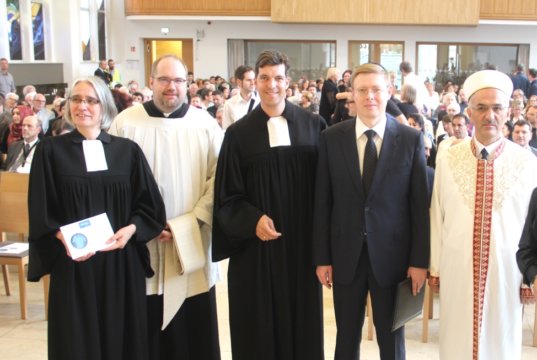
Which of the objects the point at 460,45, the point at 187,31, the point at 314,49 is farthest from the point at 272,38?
the point at 460,45

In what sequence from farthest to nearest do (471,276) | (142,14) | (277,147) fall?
(142,14)
(277,147)
(471,276)

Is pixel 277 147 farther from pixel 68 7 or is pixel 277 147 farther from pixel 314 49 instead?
pixel 314 49

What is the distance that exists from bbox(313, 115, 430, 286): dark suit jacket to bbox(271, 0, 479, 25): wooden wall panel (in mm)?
16862

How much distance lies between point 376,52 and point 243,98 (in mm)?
14754

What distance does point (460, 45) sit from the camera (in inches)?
815

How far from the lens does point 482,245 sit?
2.95 m

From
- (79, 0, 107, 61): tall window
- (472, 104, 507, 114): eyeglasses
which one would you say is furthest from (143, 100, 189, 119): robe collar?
(79, 0, 107, 61): tall window

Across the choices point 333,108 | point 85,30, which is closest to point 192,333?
point 333,108

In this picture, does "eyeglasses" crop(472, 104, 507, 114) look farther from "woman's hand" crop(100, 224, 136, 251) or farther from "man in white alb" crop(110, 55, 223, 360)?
"woman's hand" crop(100, 224, 136, 251)

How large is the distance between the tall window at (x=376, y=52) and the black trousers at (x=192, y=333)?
1814 cm

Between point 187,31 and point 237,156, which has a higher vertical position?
point 187,31

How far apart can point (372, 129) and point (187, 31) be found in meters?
18.6


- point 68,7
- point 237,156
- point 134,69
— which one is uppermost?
point 68,7

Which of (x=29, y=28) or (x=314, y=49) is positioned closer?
(x=29, y=28)
